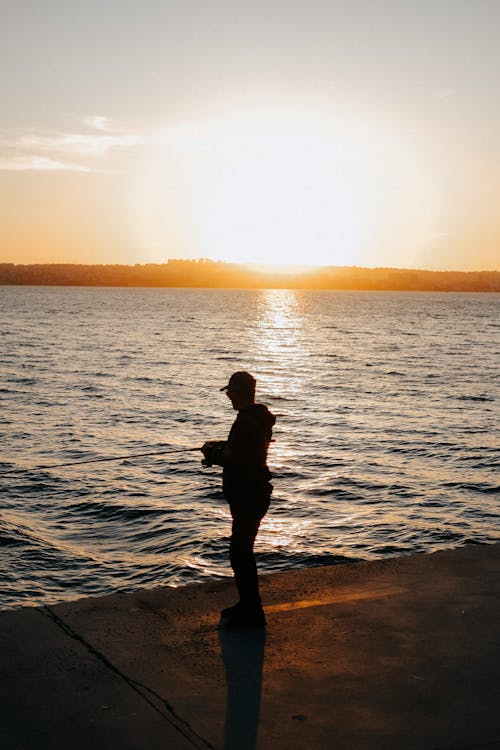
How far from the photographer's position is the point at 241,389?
573 cm

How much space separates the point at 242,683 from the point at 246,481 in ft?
4.49

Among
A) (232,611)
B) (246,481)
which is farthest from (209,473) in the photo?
(246,481)

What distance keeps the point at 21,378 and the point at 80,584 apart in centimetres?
2660

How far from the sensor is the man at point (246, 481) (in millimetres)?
5656

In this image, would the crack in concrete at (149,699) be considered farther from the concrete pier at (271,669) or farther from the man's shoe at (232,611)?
the man's shoe at (232,611)

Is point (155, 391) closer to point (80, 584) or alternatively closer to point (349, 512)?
point (349, 512)

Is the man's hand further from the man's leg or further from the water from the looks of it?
the water

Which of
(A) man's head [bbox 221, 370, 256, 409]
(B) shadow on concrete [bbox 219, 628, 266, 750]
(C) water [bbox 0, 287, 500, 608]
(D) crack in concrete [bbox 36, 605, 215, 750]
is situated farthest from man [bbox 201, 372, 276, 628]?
(C) water [bbox 0, 287, 500, 608]

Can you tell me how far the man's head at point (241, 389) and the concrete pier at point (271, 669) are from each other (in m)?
1.60

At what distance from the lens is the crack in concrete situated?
4266 mm

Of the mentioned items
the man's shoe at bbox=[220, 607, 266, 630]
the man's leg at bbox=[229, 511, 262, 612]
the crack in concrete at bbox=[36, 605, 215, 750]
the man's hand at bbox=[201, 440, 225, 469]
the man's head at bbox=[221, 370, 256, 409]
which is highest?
the man's head at bbox=[221, 370, 256, 409]

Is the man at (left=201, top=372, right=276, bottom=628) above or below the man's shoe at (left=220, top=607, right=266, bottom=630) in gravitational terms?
above

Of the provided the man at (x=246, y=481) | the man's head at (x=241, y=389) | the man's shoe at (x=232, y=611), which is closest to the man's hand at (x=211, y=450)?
the man at (x=246, y=481)

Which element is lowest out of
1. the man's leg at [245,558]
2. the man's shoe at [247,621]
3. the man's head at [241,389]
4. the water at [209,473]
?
the water at [209,473]
